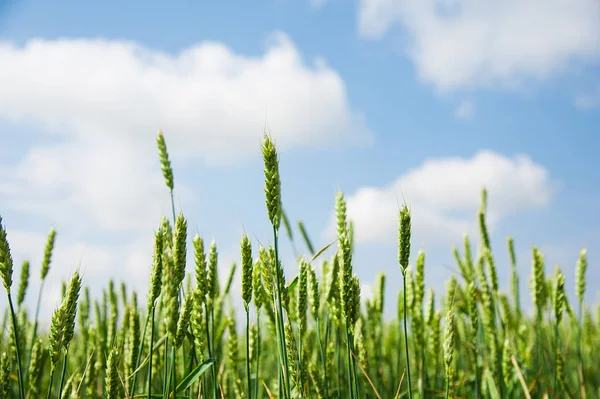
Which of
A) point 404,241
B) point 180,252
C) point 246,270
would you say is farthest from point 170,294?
point 404,241

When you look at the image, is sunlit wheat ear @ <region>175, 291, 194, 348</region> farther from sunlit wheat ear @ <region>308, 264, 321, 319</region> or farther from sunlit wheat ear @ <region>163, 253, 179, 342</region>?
sunlit wheat ear @ <region>308, 264, 321, 319</region>

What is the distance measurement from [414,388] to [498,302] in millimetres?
808

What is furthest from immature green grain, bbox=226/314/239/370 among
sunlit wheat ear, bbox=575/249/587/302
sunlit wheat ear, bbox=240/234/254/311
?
sunlit wheat ear, bbox=575/249/587/302

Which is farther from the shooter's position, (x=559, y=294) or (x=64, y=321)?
(x=559, y=294)

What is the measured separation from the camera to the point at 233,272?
352cm

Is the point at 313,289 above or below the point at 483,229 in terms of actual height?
below

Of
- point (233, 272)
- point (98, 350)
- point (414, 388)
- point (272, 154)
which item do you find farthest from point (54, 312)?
point (414, 388)

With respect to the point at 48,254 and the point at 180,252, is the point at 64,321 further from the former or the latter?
the point at 48,254

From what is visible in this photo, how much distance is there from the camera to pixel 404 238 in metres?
1.91

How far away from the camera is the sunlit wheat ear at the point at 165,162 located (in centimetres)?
290

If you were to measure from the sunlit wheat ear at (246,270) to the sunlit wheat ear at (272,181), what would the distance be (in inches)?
10.7

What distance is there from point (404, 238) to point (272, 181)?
495 millimetres

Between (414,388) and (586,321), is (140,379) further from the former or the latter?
(586,321)

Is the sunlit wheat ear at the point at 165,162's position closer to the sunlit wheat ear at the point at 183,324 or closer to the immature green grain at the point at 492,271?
the sunlit wheat ear at the point at 183,324
